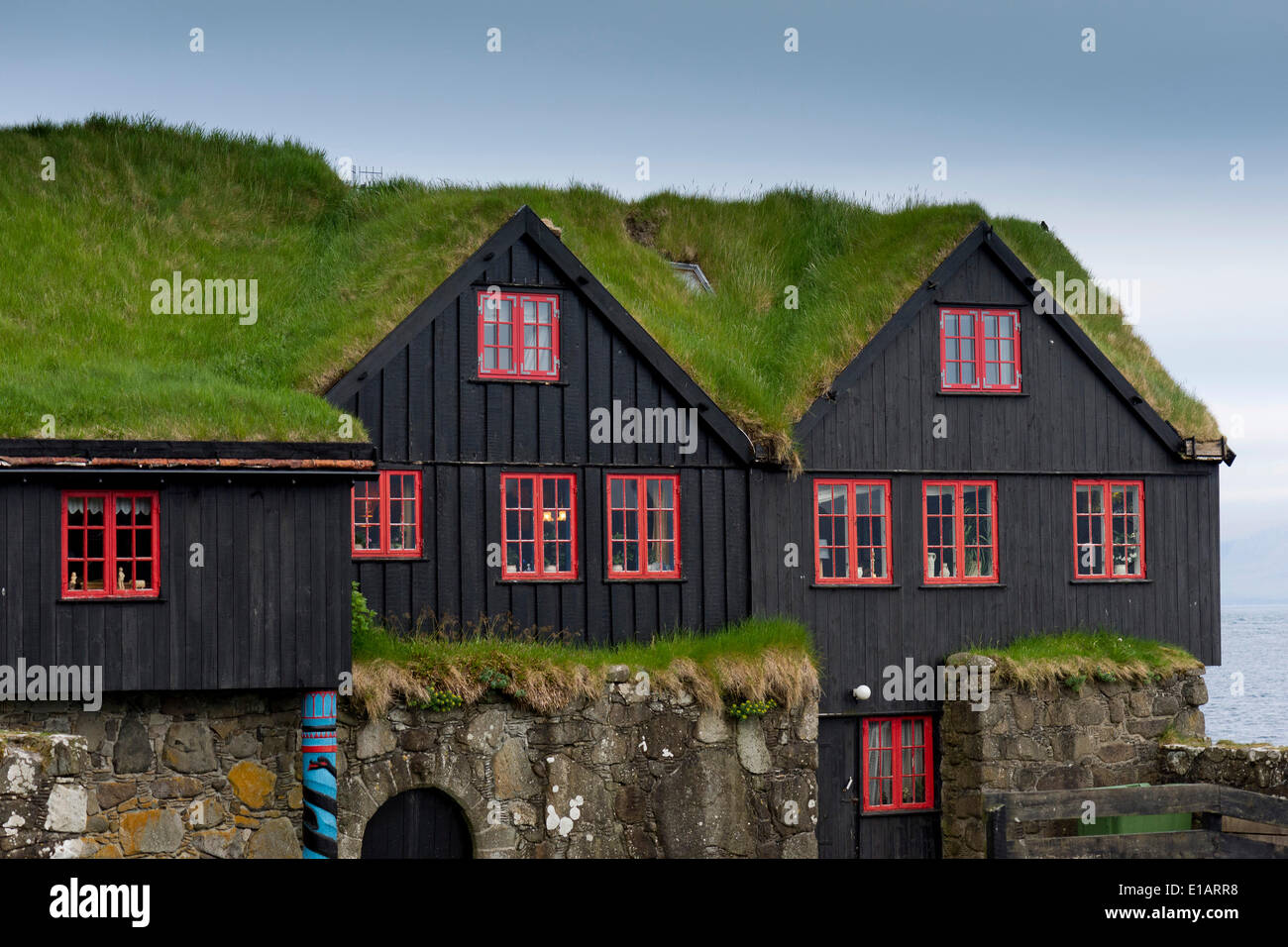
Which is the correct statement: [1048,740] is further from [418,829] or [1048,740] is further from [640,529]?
[418,829]

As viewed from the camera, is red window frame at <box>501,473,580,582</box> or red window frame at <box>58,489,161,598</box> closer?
red window frame at <box>58,489,161,598</box>

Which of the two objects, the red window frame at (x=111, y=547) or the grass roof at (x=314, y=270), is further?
the grass roof at (x=314, y=270)

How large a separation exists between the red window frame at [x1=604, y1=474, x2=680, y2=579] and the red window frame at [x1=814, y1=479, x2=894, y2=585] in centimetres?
235

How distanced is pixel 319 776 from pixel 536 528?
549 centimetres

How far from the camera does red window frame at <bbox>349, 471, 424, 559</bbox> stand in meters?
21.8

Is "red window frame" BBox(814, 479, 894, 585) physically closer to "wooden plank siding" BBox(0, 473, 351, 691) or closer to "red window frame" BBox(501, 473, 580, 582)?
"red window frame" BBox(501, 473, 580, 582)

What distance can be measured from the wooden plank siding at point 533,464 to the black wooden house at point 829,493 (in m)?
0.03

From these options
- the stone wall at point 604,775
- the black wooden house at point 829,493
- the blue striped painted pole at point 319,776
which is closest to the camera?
the blue striped painted pole at point 319,776

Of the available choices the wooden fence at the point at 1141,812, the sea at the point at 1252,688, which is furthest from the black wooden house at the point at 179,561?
the sea at the point at 1252,688

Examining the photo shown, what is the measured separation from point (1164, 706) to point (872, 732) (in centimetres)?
486

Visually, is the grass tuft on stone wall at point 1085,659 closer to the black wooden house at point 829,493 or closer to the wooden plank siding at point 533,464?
the black wooden house at point 829,493

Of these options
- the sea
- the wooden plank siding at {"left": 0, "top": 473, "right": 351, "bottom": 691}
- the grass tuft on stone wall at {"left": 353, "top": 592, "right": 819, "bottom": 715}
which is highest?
the wooden plank siding at {"left": 0, "top": 473, "right": 351, "bottom": 691}

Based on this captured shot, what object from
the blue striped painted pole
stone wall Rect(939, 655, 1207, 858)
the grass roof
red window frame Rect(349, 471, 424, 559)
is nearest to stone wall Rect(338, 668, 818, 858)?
the blue striped painted pole

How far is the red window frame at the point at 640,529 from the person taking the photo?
2308 centimetres
